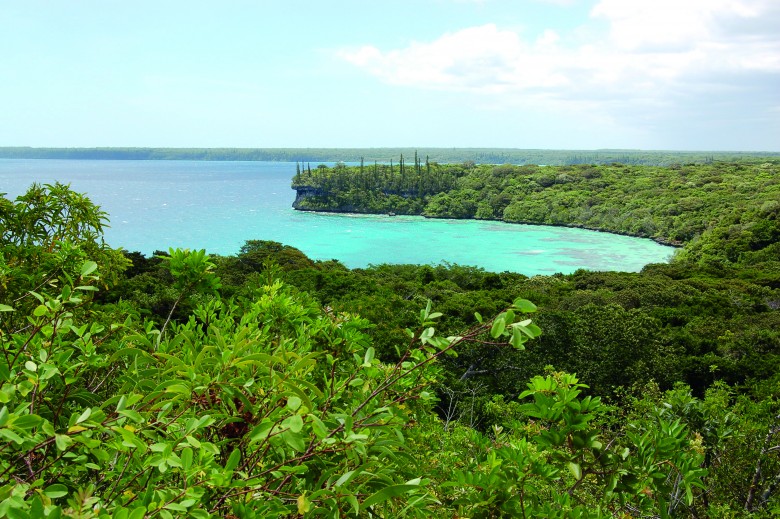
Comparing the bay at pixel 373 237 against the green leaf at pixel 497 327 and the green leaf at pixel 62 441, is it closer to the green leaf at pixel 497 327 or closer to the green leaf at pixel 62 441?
the green leaf at pixel 497 327

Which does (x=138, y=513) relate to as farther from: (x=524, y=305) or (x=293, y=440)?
(x=524, y=305)

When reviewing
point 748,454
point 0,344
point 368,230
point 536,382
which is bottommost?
point 368,230

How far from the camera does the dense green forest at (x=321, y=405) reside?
1.31 m

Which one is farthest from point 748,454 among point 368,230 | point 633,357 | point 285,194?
point 285,194

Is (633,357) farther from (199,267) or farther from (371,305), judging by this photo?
(199,267)

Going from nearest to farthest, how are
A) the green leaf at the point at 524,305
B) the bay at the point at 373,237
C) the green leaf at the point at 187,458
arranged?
the green leaf at the point at 187,458 < the green leaf at the point at 524,305 < the bay at the point at 373,237

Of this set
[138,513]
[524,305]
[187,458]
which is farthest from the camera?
[524,305]

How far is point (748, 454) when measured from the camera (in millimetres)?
4578

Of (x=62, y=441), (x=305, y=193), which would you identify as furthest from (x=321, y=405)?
(x=305, y=193)

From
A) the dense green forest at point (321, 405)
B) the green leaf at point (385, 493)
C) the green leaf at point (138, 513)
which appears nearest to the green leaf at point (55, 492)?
the dense green forest at point (321, 405)

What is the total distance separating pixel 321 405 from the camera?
171 centimetres

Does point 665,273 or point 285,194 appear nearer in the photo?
point 665,273

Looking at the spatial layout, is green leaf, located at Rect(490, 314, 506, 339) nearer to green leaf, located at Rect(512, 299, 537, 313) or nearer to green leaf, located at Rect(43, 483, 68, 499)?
green leaf, located at Rect(512, 299, 537, 313)

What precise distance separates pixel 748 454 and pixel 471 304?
1246 cm
